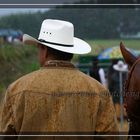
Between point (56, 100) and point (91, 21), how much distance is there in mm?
7074

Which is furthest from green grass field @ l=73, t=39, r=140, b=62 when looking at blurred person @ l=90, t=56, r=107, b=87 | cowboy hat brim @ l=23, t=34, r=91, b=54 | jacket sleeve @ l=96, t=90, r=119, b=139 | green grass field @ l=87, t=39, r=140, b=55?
jacket sleeve @ l=96, t=90, r=119, b=139

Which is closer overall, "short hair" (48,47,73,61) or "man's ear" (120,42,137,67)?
"short hair" (48,47,73,61)

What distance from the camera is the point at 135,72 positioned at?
263 cm

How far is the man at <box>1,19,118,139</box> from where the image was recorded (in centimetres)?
221

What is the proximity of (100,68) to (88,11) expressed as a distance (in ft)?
5.13

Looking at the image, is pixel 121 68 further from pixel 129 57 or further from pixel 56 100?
pixel 56 100

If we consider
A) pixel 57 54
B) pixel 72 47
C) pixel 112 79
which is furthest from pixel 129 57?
pixel 112 79

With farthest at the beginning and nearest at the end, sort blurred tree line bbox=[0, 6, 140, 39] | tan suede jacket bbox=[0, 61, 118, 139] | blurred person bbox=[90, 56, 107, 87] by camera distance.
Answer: blurred person bbox=[90, 56, 107, 87] < blurred tree line bbox=[0, 6, 140, 39] < tan suede jacket bbox=[0, 61, 118, 139]

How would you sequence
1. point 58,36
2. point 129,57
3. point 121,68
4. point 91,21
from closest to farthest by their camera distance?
point 58,36 < point 129,57 < point 121,68 < point 91,21

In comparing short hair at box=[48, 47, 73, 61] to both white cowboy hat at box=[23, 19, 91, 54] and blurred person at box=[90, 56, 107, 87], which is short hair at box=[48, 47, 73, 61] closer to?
white cowboy hat at box=[23, 19, 91, 54]

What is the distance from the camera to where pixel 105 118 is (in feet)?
7.40

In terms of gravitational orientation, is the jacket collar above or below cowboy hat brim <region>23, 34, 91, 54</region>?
below

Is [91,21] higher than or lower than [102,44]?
higher

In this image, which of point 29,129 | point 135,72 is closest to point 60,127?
point 29,129
